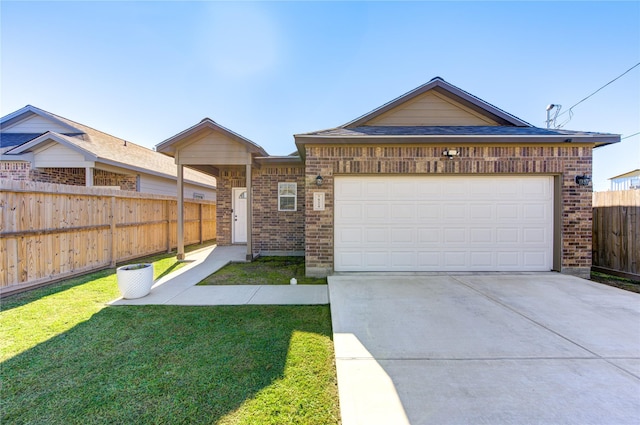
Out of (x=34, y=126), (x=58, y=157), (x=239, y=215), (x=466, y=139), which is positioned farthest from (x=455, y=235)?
(x=34, y=126)

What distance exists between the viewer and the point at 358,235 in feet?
20.9

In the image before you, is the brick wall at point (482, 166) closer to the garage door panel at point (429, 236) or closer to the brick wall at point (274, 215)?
the garage door panel at point (429, 236)

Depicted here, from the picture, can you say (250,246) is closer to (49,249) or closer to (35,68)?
(49,249)

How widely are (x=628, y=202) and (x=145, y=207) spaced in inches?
525

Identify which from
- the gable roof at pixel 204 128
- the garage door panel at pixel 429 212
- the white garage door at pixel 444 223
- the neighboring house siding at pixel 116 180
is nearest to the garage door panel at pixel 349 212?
the white garage door at pixel 444 223

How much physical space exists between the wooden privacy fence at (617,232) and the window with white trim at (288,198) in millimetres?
8640

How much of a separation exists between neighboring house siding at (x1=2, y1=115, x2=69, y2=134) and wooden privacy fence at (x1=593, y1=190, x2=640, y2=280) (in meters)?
19.3

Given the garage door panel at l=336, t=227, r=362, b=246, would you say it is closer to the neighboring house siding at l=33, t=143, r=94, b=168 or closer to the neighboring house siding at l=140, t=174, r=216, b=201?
the neighboring house siding at l=33, t=143, r=94, b=168

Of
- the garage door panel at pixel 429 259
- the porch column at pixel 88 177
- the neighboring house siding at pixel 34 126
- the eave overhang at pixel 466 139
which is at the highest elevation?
the neighboring house siding at pixel 34 126

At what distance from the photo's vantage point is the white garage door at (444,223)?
6.34m

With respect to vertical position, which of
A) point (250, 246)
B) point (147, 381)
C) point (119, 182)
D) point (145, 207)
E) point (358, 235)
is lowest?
point (147, 381)

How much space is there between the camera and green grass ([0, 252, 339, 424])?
2.12 metres

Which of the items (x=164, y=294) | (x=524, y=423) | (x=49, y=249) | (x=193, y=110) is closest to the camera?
(x=524, y=423)

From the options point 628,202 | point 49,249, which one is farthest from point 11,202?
point 628,202
